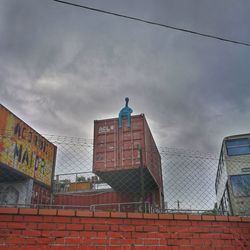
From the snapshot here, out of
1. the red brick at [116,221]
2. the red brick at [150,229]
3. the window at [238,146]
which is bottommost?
the red brick at [150,229]

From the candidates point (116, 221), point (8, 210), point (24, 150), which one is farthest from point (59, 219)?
point (24, 150)

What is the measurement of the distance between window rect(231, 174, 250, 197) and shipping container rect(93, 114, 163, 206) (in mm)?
2938

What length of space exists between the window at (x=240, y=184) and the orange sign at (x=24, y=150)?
29.5 ft

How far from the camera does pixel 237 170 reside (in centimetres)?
1048

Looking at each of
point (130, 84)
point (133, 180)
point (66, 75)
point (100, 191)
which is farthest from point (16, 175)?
point (130, 84)

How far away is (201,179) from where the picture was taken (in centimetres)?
427

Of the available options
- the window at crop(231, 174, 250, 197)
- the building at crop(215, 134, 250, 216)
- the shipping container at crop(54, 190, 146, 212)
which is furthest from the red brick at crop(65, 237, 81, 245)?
the shipping container at crop(54, 190, 146, 212)

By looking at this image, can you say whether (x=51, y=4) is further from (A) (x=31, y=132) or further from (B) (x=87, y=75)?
(A) (x=31, y=132)

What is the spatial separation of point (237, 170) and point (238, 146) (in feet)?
3.26

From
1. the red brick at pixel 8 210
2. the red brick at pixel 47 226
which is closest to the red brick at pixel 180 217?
the red brick at pixel 47 226

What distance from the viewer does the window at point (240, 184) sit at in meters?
9.83

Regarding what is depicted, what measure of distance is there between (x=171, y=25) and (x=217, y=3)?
1498 mm

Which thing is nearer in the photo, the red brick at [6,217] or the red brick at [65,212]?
the red brick at [6,217]

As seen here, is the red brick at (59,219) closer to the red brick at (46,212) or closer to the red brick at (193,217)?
the red brick at (46,212)
